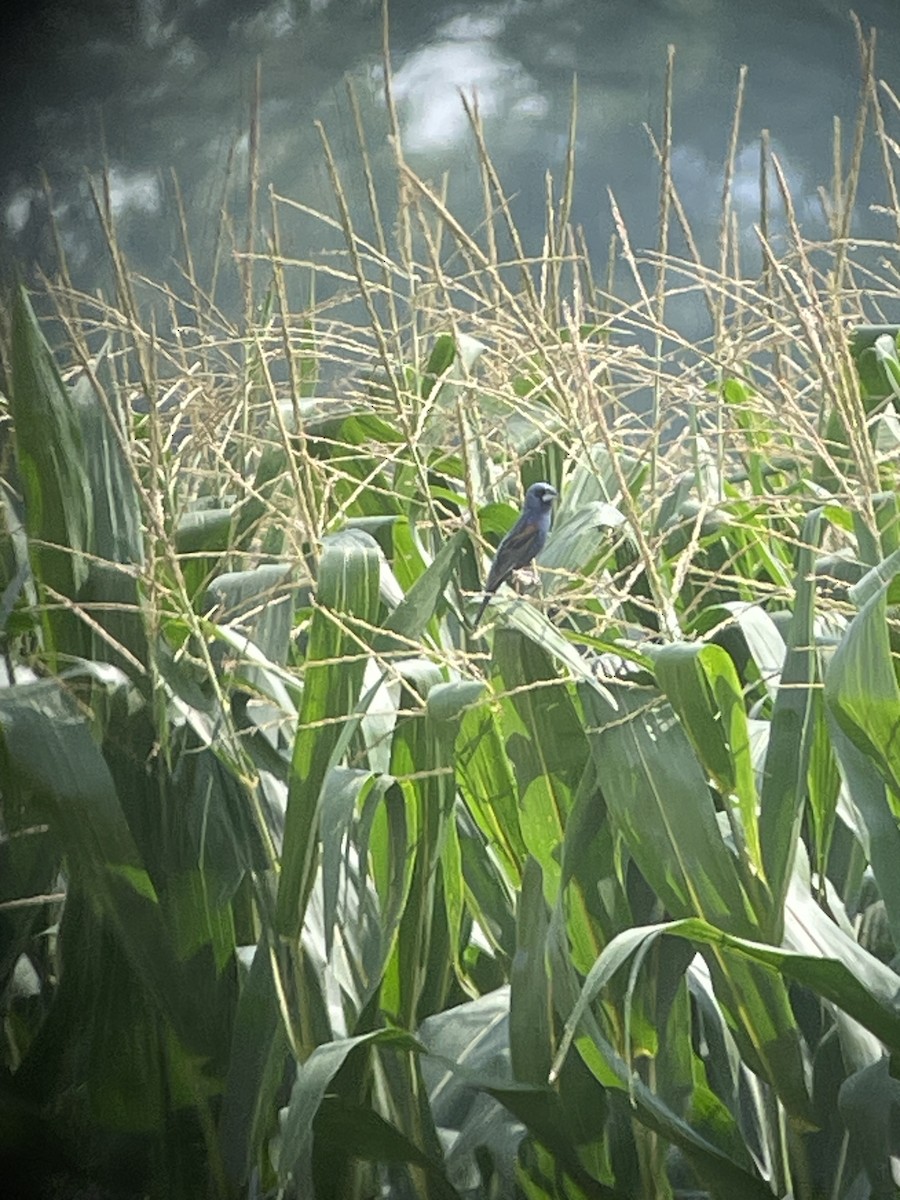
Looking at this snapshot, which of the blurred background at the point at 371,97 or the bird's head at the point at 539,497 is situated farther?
the blurred background at the point at 371,97

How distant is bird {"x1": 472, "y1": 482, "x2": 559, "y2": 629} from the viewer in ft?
2.64

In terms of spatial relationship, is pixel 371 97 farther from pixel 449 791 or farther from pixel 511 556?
pixel 449 791

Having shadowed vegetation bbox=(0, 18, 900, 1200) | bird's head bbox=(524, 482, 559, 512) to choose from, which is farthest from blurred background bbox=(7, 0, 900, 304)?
bird's head bbox=(524, 482, 559, 512)

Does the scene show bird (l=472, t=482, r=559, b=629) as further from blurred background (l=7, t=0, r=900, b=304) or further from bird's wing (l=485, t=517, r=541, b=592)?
blurred background (l=7, t=0, r=900, b=304)

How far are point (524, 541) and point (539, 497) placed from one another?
5cm

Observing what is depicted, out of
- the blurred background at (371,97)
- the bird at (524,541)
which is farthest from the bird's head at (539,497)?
the blurred background at (371,97)

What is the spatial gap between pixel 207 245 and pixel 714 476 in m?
0.45

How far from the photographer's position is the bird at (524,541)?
2.64 feet

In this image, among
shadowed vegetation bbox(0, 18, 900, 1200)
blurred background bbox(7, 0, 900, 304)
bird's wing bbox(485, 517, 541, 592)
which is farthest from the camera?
blurred background bbox(7, 0, 900, 304)

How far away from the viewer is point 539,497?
33.4 inches

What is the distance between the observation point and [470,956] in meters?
0.87

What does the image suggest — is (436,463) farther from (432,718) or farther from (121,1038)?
(121,1038)

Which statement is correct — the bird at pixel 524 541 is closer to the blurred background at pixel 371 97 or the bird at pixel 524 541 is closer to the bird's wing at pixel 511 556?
the bird's wing at pixel 511 556

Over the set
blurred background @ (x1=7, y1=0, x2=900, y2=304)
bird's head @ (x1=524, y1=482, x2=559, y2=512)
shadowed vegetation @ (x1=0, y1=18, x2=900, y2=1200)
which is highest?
blurred background @ (x1=7, y1=0, x2=900, y2=304)
